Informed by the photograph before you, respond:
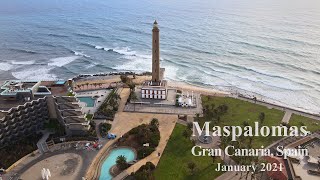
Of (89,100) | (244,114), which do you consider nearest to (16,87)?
(89,100)

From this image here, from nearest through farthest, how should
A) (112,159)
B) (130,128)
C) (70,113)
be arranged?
(112,159)
(70,113)
(130,128)

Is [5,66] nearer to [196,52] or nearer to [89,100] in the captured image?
A: [89,100]

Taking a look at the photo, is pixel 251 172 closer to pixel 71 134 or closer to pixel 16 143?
pixel 71 134

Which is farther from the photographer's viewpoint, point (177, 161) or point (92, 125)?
point (92, 125)

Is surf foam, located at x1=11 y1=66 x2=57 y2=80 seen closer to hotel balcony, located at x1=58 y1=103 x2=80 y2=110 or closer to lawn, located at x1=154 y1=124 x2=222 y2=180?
hotel balcony, located at x1=58 y1=103 x2=80 y2=110

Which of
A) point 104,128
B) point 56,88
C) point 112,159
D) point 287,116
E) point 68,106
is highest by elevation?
point 56,88

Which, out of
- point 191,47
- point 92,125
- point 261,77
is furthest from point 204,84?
point 92,125

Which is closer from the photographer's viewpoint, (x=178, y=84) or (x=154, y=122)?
(x=154, y=122)
